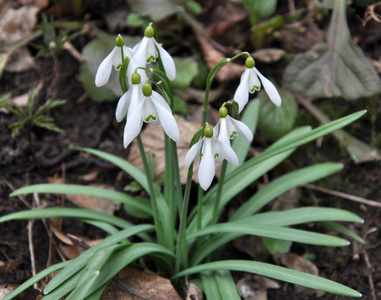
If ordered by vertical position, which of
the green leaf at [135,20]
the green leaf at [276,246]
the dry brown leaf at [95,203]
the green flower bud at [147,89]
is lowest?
the green leaf at [276,246]

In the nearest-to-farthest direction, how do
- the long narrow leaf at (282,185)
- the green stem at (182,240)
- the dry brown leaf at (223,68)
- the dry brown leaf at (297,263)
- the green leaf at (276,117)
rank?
the green stem at (182,240), the long narrow leaf at (282,185), the dry brown leaf at (297,263), the green leaf at (276,117), the dry brown leaf at (223,68)

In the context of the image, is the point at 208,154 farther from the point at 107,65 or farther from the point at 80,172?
the point at 80,172

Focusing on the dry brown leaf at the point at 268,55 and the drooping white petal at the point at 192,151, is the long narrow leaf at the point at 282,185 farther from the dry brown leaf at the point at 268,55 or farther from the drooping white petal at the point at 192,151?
the dry brown leaf at the point at 268,55

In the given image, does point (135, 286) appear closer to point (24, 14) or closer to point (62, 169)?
point (62, 169)

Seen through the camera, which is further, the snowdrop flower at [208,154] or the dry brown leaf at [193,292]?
the dry brown leaf at [193,292]

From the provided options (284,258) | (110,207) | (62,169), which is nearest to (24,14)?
(62,169)

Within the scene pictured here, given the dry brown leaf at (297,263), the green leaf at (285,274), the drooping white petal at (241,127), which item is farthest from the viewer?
the dry brown leaf at (297,263)

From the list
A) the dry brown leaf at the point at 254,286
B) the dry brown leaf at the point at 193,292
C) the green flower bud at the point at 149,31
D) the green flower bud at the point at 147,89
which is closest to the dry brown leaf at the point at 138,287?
the dry brown leaf at the point at 193,292

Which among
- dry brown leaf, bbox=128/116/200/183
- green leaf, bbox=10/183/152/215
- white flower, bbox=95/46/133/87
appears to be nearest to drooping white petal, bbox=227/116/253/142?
white flower, bbox=95/46/133/87

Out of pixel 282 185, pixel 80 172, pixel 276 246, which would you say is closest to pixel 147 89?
pixel 282 185
